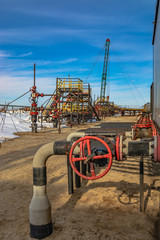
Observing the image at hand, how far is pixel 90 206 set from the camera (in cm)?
466

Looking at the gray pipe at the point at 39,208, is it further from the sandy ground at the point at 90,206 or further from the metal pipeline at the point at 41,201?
the sandy ground at the point at 90,206

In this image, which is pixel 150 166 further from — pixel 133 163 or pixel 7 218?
pixel 7 218

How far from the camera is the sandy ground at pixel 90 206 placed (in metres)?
3.67

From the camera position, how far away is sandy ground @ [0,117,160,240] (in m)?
3.67

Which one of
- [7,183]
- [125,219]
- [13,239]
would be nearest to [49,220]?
[13,239]

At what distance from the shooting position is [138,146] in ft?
11.2

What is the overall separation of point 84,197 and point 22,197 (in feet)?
5.15

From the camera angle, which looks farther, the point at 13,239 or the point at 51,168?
the point at 51,168

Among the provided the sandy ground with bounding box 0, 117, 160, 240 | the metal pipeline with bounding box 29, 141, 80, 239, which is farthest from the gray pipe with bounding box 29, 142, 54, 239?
the sandy ground with bounding box 0, 117, 160, 240

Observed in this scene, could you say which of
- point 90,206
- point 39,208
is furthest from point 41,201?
point 90,206

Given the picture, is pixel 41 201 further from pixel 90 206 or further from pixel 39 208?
pixel 90 206

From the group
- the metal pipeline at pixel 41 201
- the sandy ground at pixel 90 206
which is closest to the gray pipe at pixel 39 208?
the metal pipeline at pixel 41 201

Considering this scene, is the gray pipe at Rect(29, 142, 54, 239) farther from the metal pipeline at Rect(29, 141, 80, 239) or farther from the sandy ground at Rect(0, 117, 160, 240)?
the sandy ground at Rect(0, 117, 160, 240)

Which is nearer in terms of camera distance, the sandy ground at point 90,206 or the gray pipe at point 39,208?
the gray pipe at point 39,208
